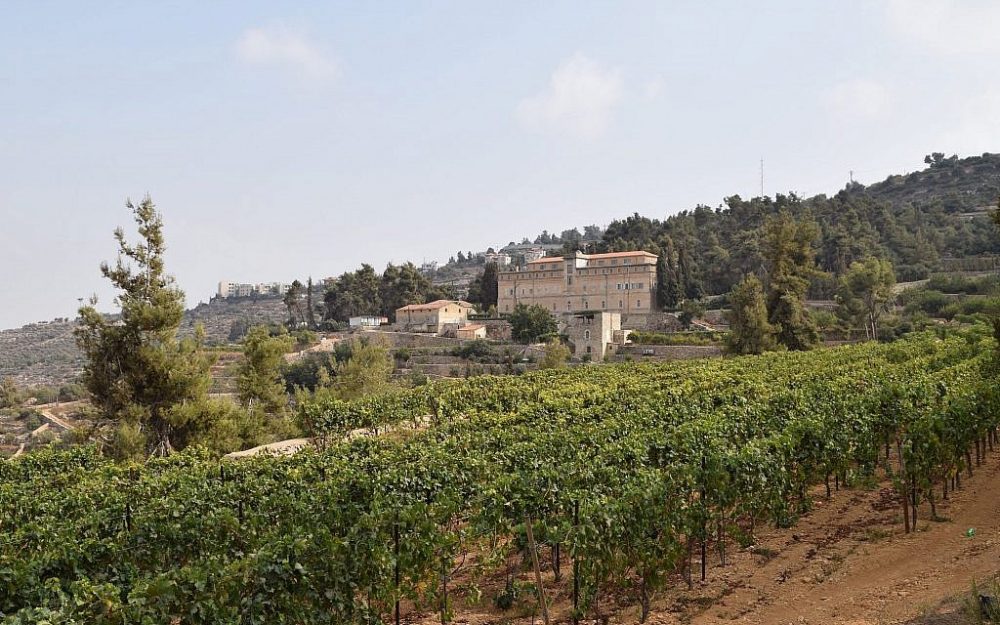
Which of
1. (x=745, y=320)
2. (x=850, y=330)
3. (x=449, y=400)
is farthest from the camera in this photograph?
(x=850, y=330)

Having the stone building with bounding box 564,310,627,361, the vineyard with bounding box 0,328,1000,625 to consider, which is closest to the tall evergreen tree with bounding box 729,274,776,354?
the stone building with bounding box 564,310,627,361

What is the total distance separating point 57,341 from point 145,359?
12504cm

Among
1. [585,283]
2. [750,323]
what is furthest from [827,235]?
[750,323]

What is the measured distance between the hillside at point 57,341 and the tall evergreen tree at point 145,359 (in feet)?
145

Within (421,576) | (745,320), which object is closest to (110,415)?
(421,576)

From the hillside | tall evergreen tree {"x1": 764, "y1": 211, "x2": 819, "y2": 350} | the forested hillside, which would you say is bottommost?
the hillside

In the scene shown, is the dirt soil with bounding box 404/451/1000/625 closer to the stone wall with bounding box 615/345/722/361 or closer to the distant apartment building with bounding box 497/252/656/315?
the stone wall with bounding box 615/345/722/361

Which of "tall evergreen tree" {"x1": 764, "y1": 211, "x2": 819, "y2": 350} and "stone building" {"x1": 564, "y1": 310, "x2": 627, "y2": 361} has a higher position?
"tall evergreen tree" {"x1": 764, "y1": 211, "x2": 819, "y2": 350}

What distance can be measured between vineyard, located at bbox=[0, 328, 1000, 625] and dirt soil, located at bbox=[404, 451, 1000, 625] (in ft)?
0.71

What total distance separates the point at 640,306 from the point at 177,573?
220ft

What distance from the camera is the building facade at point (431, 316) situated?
7162 cm

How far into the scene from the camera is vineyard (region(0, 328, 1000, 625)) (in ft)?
18.3

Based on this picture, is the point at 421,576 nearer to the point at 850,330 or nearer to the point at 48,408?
the point at 850,330

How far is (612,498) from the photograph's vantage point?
715 centimetres
